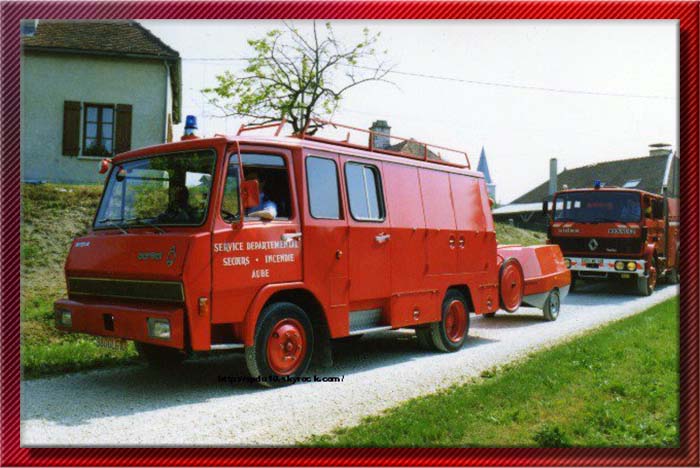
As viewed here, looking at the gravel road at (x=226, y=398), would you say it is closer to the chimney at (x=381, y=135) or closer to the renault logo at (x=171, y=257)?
the renault logo at (x=171, y=257)

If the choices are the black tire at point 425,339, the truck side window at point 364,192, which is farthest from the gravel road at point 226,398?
the truck side window at point 364,192

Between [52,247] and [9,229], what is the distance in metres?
5.37

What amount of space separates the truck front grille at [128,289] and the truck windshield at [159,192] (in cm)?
58

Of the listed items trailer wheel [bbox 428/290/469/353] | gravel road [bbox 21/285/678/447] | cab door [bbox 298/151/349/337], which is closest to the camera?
gravel road [bbox 21/285/678/447]

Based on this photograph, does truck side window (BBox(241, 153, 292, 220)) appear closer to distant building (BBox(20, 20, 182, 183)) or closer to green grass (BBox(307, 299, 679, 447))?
distant building (BBox(20, 20, 182, 183))

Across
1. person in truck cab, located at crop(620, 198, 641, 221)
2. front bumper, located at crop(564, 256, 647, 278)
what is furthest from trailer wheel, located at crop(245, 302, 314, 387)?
person in truck cab, located at crop(620, 198, 641, 221)

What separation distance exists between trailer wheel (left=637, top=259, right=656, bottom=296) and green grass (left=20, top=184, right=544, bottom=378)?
11.4 m

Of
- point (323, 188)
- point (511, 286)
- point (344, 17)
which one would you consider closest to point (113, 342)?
point (323, 188)

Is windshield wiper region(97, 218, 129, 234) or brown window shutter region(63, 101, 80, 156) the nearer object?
windshield wiper region(97, 218, 129, 234)

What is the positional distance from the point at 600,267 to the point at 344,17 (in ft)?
39.1

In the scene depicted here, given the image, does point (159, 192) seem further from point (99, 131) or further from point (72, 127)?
point (99, 131)

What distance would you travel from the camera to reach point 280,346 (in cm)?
662

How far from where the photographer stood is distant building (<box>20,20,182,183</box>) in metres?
5.35

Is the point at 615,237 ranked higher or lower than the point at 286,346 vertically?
higher
